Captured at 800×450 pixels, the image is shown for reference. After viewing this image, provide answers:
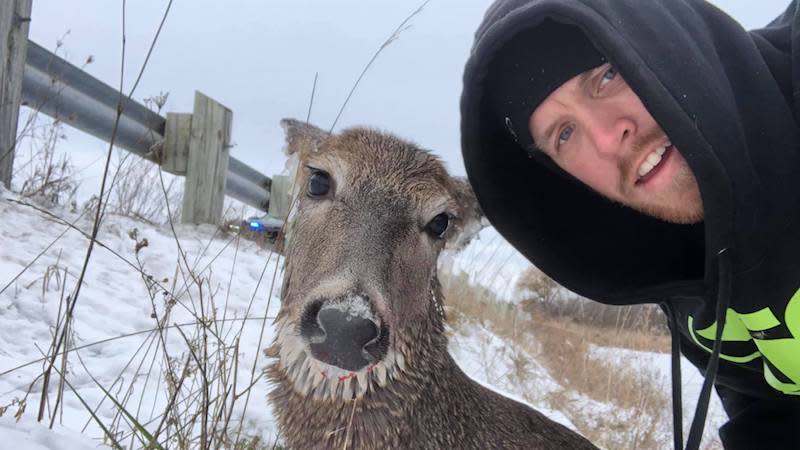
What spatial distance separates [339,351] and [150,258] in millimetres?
3538

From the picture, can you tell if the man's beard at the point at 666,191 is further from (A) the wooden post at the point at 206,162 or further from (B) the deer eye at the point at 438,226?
(A) the wooden post at the point at 206,162

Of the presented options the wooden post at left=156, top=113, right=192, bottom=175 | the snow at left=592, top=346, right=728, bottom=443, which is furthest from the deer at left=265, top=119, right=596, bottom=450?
the snow at left=592, top=346, right=728, bottom=443

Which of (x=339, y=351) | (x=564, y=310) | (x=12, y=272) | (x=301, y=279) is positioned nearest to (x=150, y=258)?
(x=12, y=272)

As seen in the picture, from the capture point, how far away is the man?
239 cm

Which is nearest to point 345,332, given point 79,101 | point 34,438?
point 34,438

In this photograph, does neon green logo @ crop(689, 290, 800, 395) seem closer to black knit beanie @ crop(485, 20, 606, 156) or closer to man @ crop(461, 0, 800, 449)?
man @ crop(461, 0, 800, 449)

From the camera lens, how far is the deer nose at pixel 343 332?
225 cm

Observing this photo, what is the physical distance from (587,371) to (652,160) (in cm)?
692

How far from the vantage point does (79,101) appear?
17.4 feet

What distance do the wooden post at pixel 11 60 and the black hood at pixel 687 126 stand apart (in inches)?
129

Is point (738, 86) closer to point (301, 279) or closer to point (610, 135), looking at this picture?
point (610, 135)

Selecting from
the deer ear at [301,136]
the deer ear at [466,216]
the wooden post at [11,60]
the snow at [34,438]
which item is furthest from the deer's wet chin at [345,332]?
the wooden post at [11,60]

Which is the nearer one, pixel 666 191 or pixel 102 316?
pixel 666 191

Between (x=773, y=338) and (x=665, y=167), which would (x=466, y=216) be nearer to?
(x=665, y=167)
